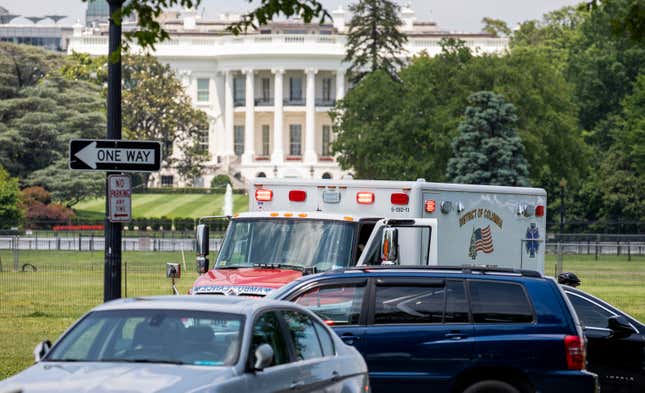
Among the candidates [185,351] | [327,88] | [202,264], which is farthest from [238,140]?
[185,351]

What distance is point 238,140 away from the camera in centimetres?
14250

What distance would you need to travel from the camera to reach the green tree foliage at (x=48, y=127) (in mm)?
89750

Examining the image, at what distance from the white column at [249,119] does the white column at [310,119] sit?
5.02 m

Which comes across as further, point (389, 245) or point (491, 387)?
point (389, 245)

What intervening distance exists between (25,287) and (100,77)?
69974 mm

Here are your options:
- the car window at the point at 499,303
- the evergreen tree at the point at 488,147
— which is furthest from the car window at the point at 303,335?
the evergreen tree at the point at 488,147

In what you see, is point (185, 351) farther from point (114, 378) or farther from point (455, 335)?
point (455, 335)

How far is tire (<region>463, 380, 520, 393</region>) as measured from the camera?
13.8 metres

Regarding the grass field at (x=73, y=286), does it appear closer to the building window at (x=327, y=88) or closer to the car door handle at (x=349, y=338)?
the car door handle at (x=349, y=338)

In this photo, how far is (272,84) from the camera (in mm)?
143625

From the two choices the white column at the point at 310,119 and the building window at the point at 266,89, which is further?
the building window at the point at 266,89

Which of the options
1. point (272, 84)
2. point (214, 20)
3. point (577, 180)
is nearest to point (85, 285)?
point (577, 180)

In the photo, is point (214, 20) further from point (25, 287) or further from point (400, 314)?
point (400, 314)

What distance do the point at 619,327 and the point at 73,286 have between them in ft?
93.1
